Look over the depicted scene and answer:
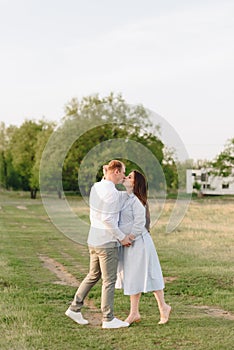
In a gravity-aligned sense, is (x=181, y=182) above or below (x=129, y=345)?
above

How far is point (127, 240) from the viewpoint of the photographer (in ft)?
21.8

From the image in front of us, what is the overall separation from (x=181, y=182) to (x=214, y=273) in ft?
29.2

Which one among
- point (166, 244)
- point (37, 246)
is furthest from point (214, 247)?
point (37, 246)

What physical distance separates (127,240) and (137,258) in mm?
267

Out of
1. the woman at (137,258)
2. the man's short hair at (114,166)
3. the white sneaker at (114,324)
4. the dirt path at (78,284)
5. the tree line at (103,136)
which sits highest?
the tree line at (103,136)

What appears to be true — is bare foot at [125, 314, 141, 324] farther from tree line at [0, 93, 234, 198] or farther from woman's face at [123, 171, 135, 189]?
tree line at [0, 93, 234, 198]

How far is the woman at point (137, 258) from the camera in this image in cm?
673

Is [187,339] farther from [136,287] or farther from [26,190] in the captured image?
[26,190]

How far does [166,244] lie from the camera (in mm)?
14992

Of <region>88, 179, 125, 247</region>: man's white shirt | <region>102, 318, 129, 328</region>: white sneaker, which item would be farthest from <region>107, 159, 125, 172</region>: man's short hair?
<region>102, 318, 129, 328</region>: white sneaker

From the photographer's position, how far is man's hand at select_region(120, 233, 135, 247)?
6.65 m

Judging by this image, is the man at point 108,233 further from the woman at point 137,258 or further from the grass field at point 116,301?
the grass field at point 116,301

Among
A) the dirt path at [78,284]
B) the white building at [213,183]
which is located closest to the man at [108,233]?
the dirt path at [78,284]

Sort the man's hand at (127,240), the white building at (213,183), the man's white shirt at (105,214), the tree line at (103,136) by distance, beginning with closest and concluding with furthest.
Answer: the man's white shirt at (105,214)
the man's hand at (127,240)
the tree line at (103,136)
the white building at (213,183)
